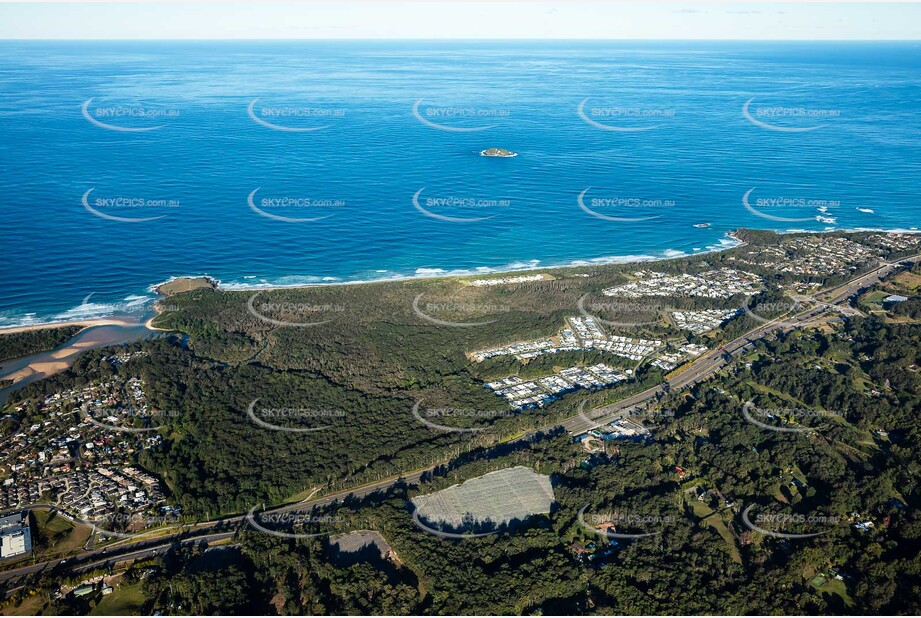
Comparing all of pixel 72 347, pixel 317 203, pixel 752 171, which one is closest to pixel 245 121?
pixel 317 203

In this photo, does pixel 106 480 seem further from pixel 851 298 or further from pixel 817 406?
pixel 851 298

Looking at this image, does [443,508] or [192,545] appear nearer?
[192,545]

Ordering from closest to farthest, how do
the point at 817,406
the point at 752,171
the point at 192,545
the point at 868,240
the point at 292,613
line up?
the point at 292,613, the point at 192,545, the point at 817,406, the point at 868,240, the point at 752,171

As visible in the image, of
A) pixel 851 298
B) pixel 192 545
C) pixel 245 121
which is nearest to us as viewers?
pixel 192 545

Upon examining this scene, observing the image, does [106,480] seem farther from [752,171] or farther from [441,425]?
[752,171]

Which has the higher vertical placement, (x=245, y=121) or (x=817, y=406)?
(x=245, y=121)

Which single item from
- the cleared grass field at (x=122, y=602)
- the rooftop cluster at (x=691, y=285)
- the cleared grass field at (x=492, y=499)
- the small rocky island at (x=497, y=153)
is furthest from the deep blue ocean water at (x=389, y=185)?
the cleared grass field at (x=122, y=602)
